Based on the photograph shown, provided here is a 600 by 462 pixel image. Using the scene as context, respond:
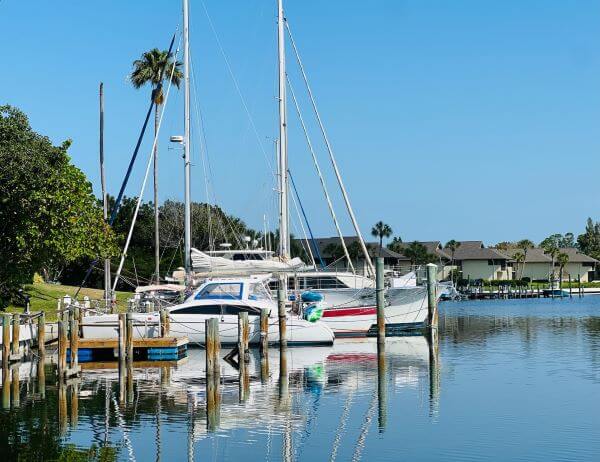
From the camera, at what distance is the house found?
499ft

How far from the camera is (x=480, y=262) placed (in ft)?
502

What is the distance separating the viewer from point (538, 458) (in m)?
19.9

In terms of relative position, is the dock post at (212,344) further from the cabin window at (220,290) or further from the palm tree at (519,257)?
the palm tree at (519,257)

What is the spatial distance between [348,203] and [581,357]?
1577cm

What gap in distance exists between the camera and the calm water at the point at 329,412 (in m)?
20.8

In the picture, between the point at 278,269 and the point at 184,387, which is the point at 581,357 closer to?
the point at 278,269

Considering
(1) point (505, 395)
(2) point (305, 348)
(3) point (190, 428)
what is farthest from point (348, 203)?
(3) point (190, 428)

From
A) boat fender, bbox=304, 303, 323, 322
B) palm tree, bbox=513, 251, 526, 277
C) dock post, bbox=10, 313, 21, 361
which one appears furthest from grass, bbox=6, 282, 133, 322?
palm tree, bbox=513, 251, 526, 277

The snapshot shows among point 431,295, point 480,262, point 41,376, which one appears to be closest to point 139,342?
point 41,376

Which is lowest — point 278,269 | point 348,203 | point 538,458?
point 538,458

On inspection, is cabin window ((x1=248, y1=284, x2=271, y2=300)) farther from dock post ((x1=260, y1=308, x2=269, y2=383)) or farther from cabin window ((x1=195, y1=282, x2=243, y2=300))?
dock post ((x1=260, y1=308, x2=269, y2=383))

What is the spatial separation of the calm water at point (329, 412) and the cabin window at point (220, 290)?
11.1 feet

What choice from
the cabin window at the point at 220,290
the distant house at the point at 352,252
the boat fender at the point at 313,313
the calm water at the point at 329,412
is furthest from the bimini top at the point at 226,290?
the distant house at the point at 352,252

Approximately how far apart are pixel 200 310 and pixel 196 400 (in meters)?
13.4
